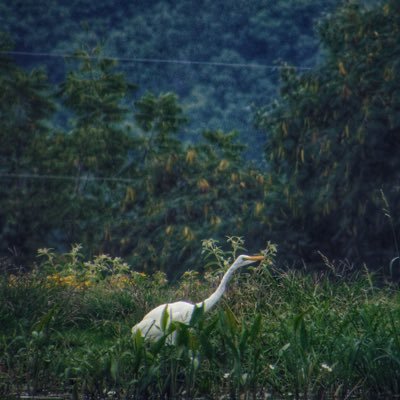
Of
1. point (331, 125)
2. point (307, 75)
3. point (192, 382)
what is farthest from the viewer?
point (307, 75)

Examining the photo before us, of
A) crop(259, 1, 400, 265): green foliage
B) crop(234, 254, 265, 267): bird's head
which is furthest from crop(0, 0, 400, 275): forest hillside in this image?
crop(234, 254, 265, 267): bird's head

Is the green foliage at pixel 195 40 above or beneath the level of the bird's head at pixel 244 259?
beneath

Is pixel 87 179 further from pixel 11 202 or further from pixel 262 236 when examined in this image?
pixel 262 236

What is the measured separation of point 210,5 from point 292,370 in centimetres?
3335

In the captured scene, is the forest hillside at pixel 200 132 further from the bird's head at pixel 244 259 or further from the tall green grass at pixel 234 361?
the bird's head at pixel 244 259

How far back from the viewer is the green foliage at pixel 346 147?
57.9ft

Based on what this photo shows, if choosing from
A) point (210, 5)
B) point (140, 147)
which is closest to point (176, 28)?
point (210, 5)

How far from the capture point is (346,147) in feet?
59.2

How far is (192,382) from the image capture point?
644 centimetres

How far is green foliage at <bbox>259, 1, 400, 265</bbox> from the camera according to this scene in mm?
17656

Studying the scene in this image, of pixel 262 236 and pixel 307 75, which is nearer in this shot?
pixel 262 236

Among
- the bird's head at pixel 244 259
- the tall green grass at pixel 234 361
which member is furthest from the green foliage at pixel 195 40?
the tall green grass at pixel 234 361

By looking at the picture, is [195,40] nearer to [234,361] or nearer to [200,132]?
[200,132]

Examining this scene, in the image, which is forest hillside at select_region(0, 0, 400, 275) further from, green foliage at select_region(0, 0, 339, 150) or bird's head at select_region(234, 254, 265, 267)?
bird's head at select_region(234, 254, 265, 267)
